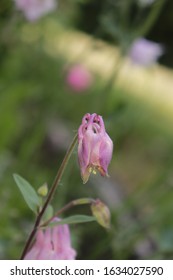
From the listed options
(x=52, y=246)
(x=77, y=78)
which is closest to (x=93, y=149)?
(x=52, y=246)

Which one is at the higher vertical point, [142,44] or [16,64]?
[16,64]

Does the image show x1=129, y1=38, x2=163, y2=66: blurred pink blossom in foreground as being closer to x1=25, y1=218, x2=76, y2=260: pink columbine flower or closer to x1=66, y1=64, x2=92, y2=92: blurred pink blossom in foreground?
x1=66, y1=64, x2=92, y2=92: blurred pink blossom in foreground

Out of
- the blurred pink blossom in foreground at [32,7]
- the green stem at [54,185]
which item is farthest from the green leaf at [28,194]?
the blurred pink blossom in foreground at [32,7]

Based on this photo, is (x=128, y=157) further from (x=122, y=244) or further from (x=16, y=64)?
(x=122, y=244)

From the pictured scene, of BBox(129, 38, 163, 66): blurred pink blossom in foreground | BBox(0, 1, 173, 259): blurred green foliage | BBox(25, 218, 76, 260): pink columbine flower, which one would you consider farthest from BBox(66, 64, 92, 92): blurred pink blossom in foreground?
BBox(25, 218, 76, 260): pink columbine flower

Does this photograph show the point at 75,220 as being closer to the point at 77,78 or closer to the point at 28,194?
the point at 28,194
